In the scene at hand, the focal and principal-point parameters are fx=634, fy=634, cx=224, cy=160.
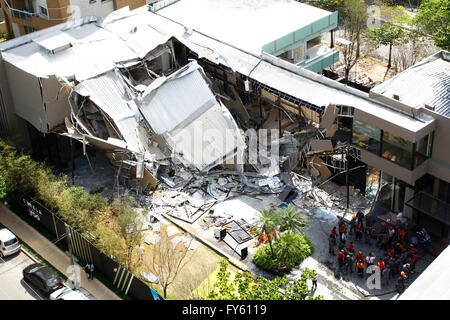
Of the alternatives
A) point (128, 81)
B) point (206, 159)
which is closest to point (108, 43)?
point (128, 81)

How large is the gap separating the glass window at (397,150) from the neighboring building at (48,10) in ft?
106

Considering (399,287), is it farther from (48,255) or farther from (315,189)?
(48,255)

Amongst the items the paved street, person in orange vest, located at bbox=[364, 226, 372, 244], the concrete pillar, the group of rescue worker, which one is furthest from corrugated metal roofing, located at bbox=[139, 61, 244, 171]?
the paved street

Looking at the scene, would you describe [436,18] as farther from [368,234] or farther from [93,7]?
[93,7]

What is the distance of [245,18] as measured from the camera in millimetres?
59031

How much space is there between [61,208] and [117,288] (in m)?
7.32

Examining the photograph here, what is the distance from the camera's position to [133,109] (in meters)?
49.1

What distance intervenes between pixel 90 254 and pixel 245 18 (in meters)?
28.2

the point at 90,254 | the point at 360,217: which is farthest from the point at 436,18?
the point at 90,254

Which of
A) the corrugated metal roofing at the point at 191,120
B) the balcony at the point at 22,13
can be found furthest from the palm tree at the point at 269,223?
the balcony at the point at 22,13

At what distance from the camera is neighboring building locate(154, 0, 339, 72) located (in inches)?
2197

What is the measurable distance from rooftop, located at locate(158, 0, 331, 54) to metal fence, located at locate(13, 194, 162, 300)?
21304mm

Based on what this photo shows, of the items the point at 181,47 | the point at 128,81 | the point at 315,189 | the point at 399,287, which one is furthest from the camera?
the point at 181,47

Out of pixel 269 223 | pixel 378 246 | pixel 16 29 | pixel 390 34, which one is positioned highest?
pixel 16 29
